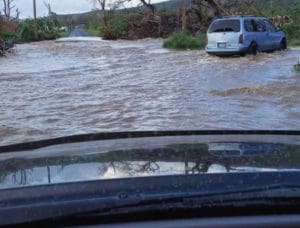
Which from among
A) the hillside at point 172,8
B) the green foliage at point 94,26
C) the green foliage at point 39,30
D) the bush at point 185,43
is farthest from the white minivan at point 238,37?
the green foliage at point 94,26

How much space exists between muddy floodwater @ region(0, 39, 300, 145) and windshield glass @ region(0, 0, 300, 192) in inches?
1.0

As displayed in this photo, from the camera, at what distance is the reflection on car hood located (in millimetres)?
2064

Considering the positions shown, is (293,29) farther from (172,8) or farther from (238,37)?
(172,8)

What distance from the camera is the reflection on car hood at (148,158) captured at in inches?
81.3

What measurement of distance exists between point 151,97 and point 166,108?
6.45 feet

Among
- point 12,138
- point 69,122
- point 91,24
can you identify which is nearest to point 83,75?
point 69,122

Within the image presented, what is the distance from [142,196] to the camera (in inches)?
67.8

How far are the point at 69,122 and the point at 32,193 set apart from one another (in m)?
9.76

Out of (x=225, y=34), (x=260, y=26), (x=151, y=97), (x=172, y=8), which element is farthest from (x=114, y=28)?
(x=151, y=97)

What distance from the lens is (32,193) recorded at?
1742 millimetres

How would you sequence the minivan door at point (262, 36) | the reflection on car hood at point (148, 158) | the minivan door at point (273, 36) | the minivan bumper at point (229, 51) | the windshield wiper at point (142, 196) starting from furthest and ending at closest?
the minivan door at point (273, 36), the minivan door at point (262, 36), the minivan bumper at point (229, 51), the reflection on car hood at point (148, 158), the windshield wiper at point (142, 196)

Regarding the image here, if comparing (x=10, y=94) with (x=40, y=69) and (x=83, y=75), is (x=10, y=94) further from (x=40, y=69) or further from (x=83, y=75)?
(x=40, y=69)

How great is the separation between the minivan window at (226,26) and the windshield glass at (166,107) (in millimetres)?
47

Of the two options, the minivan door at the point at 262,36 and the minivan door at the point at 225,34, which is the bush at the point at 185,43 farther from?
the minivan door at the point at 225,34
